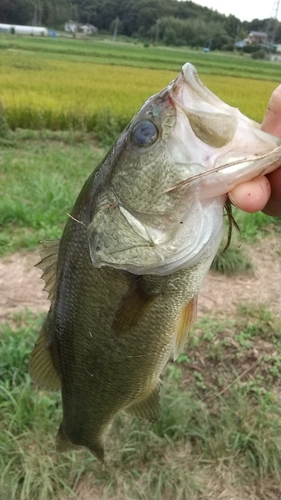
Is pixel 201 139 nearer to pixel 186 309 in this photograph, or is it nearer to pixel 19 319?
pixel 186 309

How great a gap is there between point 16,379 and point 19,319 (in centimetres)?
63

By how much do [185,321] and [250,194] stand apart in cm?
40

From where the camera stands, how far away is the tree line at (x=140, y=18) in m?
5.88

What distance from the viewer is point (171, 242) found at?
102 cm

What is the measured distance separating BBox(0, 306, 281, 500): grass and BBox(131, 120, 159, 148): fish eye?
1.73m

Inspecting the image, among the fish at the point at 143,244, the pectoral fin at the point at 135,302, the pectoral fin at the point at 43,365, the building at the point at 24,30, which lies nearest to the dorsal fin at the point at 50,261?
the fish at the point at 143,244

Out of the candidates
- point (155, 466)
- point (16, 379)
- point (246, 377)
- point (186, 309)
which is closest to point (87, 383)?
point (186, 309)

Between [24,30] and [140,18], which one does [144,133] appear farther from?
[24,30]

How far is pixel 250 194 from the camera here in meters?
0.94

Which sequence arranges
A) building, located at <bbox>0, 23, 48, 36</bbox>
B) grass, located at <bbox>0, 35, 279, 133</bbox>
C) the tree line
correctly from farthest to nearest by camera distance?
1. grass, located at <bbox>0, 35, 279, 133</bbox>
2. building, located at <bbox>0, 23, 48, 36</bbox>
3. the tree line

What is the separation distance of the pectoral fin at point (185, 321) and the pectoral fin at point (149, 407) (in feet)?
1.17

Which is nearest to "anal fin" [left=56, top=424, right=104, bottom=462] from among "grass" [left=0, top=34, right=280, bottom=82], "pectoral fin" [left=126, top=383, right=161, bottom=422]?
"pectoral fin" [left=126, top=383, right=161, bottom=422]

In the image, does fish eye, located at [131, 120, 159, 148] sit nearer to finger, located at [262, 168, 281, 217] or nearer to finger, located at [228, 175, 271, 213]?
finger, located at [228, 175, 271, 213]

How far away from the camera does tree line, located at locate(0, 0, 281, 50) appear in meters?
5.88
